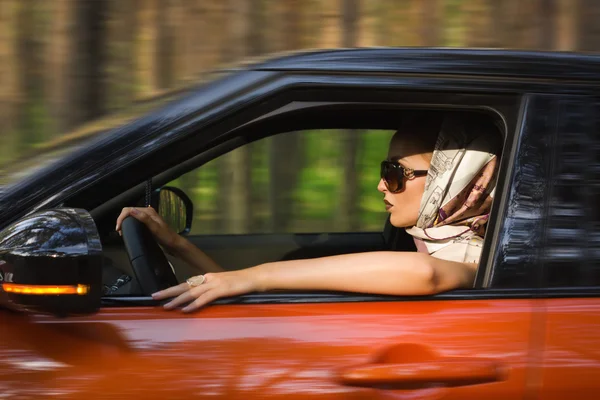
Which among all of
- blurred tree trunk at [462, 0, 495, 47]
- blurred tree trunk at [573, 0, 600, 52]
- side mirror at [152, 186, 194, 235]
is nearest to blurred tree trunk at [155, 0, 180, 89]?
blurred tree trunk at [462, 0, 495, 47]

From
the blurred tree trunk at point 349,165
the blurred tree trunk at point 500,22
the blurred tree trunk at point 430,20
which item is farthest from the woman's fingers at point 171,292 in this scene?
the blurred tree trunk at point 500,22

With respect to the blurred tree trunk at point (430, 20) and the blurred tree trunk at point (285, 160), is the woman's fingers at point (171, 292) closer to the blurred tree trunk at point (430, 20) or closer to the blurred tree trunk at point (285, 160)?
the blurred tree trunk at point (285, 160)

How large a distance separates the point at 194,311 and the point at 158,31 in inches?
166

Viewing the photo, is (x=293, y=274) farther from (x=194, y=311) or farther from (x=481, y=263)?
(x=481, y=263)

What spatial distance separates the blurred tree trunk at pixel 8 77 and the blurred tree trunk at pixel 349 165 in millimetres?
2050

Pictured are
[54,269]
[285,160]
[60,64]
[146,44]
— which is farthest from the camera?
[146,44]

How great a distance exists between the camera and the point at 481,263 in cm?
227

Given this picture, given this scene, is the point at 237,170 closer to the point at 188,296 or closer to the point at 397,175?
the point at 397,175

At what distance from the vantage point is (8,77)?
6.02 meters

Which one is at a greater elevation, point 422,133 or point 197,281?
point 422,133

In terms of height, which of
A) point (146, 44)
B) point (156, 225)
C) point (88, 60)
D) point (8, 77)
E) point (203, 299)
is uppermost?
point (146, 44)

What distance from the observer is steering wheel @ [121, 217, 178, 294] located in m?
2.39

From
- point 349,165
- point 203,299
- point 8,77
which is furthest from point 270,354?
point 8,77

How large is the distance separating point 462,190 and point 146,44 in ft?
12.7
